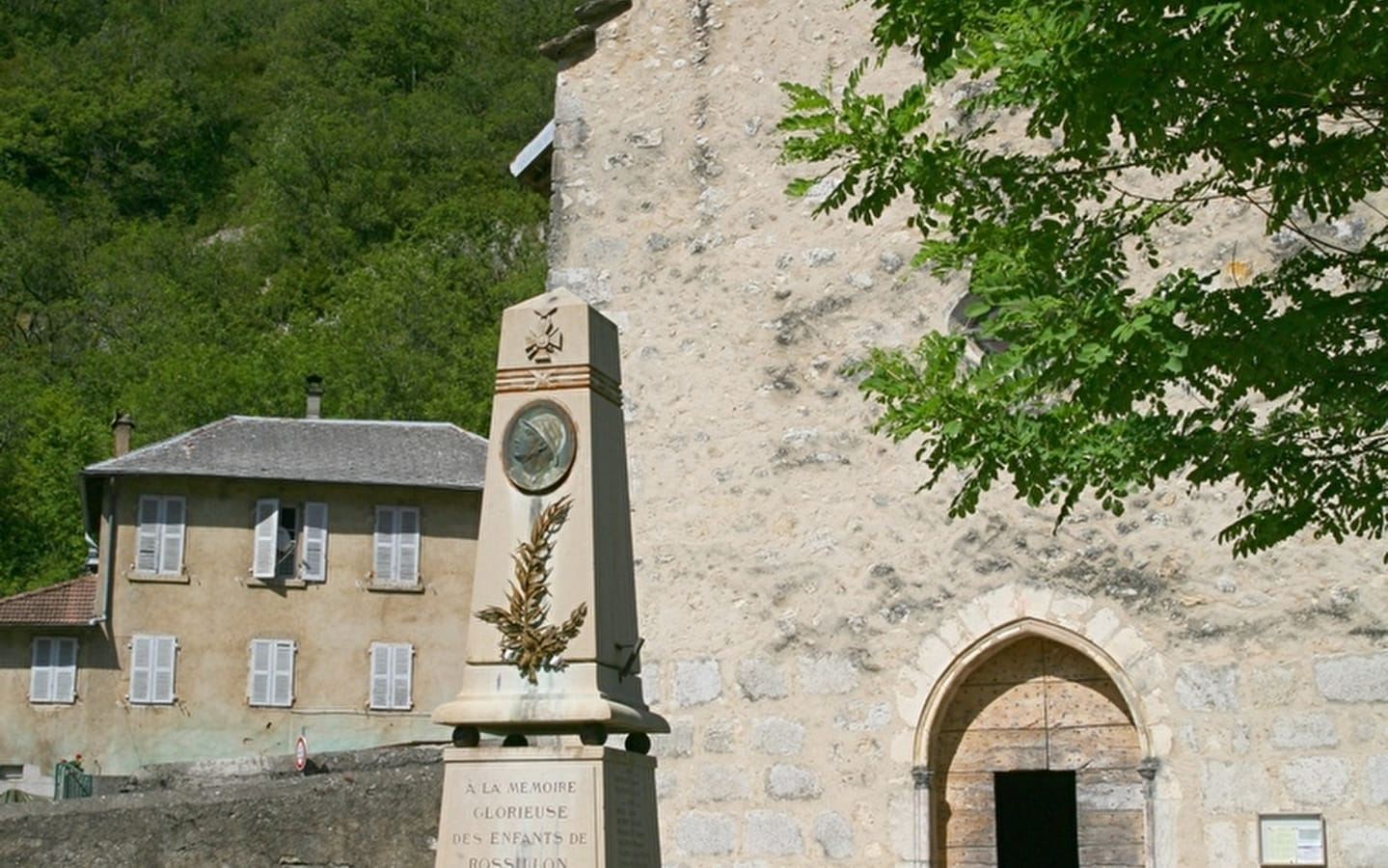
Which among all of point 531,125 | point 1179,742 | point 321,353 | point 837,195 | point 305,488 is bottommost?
point 1179,742

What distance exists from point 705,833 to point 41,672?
25.0 metres

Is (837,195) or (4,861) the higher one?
(837,195)

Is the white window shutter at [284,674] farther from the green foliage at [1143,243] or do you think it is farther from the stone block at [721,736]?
the green foliage at [1143,243]

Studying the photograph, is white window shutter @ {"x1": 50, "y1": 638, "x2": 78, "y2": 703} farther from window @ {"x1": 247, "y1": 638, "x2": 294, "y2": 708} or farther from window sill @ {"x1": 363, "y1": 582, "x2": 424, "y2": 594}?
window sill @ {"x1": 363, "y1": 582, "x2": 424, "y2": 594}

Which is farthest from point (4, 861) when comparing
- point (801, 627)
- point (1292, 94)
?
point (1292, 94)

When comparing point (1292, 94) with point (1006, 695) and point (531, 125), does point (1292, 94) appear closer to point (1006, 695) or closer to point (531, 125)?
point (1006, 695)

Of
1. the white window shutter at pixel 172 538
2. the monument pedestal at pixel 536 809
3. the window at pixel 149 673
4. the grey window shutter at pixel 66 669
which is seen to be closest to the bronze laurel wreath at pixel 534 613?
the monument pedestal at pixel 536 809

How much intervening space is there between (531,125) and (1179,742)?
50.8m

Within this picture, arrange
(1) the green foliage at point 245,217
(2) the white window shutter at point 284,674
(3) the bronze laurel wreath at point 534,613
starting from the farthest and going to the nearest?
(1) the green foliage at point 245,217, (2) the white window shutter at point 284,674, (3) the bronze laurel wreath at point 534,613

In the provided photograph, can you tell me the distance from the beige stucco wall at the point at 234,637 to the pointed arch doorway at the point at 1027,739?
73.7ft

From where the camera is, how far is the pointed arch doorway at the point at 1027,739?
9.93 m

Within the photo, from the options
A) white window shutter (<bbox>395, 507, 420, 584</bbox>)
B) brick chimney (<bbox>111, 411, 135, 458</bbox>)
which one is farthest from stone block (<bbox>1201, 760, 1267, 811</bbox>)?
brick chimney (<bbox>111, 411, 135, 458</bbox>)

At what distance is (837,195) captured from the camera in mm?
6621

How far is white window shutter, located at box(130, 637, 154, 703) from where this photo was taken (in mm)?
32031
